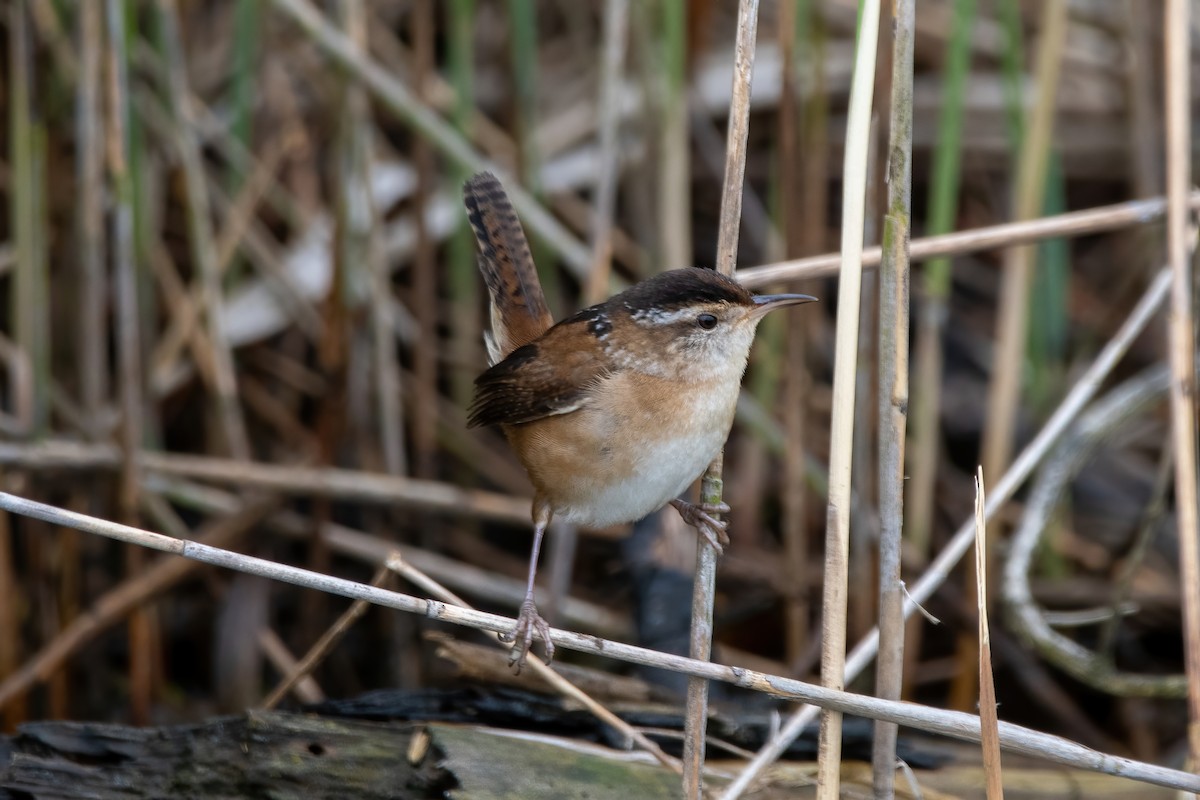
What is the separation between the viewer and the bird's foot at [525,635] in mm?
2434

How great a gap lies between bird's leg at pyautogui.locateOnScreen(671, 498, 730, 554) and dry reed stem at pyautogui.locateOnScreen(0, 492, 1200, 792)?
0.37 meters

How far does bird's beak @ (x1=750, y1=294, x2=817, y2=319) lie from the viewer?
2.52 meters

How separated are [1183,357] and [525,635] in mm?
1383

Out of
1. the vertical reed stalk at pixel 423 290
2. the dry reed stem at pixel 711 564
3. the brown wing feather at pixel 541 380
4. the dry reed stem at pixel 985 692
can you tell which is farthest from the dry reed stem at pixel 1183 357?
the vertical reed stalk at pixel 423 290

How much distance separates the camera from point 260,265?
429 cm

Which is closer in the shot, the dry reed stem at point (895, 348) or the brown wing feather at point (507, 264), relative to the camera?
the dry reed stem at point (895, 348)

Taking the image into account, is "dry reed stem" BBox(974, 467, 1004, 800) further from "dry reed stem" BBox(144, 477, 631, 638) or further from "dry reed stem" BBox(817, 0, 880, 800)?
"dry reed stem" BBox(144, 477, 631, 638)

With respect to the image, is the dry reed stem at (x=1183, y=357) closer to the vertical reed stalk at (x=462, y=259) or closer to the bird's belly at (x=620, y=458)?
the bird's belly at (x=620, y=458)

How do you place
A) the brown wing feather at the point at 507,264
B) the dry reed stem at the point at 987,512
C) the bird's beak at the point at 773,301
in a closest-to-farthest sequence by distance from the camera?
the dry reed stem at the point at 987,512, the bird's beak at the point at 773,301, the brown wing feather at the point at 507,264

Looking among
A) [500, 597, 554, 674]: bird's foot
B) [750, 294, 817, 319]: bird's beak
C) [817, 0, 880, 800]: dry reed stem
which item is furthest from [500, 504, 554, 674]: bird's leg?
[750, 294, 817, 319]: bird's beak

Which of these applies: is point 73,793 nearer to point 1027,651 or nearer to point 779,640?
point 779,640

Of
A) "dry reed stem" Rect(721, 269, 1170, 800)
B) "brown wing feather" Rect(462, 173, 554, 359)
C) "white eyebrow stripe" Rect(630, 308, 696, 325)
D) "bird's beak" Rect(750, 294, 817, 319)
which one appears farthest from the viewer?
"brown wing feather" Rect(462, 173, 554, 359)

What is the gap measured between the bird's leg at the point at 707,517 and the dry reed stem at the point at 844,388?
1.08 feet

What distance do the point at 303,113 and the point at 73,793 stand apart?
2.99 metres
